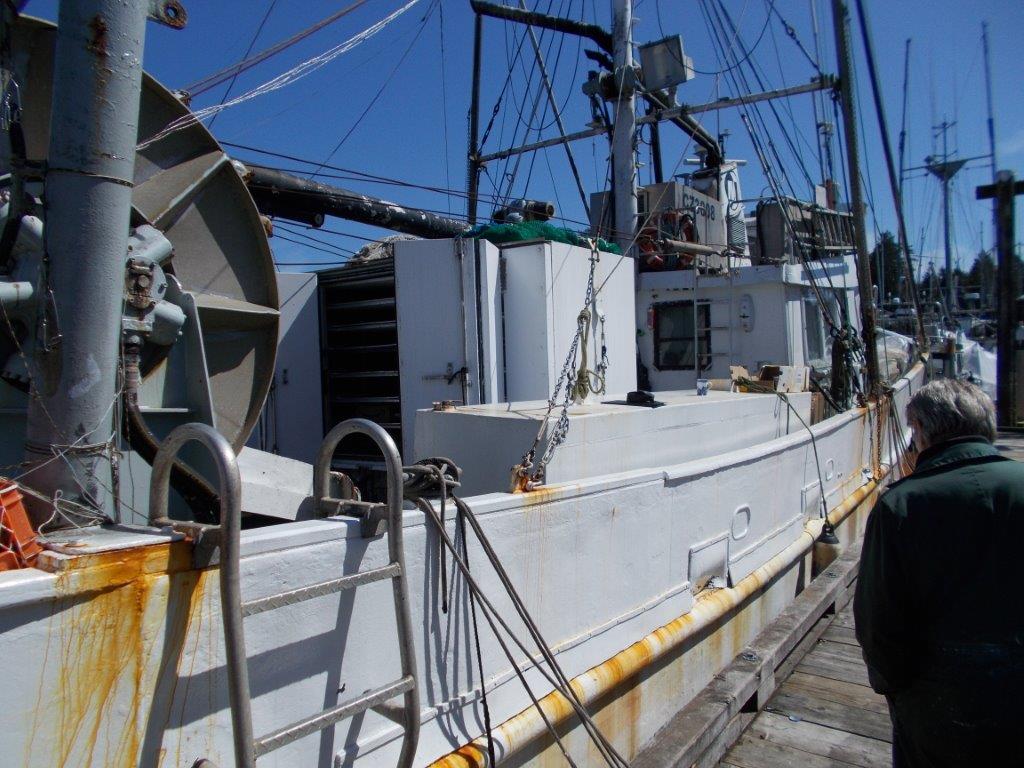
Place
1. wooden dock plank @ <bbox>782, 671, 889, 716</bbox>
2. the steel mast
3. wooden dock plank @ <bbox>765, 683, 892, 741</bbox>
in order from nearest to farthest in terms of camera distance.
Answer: wooden dock plank @ <bbox>765, 683, 892, 741</bbox>, wooden dock plank @ <bbox>782, 671, 889, 716</bbox>, the steel mast

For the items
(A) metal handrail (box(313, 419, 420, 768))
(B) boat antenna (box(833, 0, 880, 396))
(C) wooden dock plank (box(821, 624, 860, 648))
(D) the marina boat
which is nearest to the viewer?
(D) the marina boat

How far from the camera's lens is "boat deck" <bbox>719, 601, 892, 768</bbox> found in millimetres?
3904

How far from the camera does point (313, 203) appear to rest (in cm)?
552

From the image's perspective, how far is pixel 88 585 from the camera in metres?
1.63

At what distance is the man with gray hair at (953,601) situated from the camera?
1909mm

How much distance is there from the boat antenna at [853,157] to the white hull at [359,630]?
17.5 feet

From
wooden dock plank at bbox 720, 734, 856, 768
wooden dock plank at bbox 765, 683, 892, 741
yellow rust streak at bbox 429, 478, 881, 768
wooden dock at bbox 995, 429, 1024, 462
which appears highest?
yellow rust streak at bbox 429, 478, 881, 768

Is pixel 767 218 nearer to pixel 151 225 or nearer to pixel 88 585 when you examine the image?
pixel 151 225

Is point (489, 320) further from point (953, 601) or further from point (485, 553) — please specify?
point (953, 601)

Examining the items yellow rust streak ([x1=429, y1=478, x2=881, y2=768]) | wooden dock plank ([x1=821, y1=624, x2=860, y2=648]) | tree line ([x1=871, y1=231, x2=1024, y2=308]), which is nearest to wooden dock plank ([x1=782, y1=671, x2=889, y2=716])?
yellow rust streak ([x1=429, y1=478, x2=881, y2=768])

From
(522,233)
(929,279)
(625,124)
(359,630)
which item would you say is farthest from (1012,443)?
(929,279)

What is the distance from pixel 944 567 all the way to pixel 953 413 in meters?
0.48

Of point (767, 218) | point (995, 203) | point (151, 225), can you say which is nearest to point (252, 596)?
point (151, 225)

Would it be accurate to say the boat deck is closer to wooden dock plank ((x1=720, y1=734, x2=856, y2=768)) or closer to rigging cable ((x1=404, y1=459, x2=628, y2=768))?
wooden dock plank ((x1=720, y1=734, x2=856, y2=768))
